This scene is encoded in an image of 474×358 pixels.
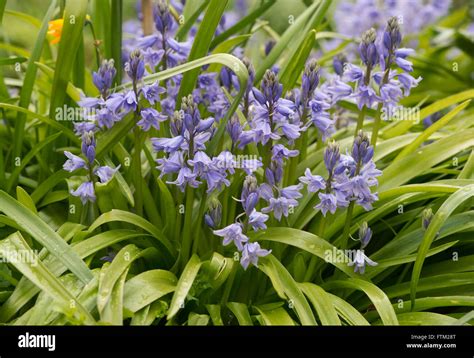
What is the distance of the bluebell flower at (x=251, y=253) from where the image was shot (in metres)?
2.73

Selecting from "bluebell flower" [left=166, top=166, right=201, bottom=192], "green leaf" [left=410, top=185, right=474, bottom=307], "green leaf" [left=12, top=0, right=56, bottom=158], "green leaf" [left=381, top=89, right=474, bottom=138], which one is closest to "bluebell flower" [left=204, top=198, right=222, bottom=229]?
"bluebell flower" [left=166, top=166, right=201, bottom=192]

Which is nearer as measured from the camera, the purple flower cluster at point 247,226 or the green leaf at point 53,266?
the purple flower cluster at point 247,226

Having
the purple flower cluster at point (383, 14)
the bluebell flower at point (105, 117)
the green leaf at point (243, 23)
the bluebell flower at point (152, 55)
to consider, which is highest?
the purple flower cluster at point (383, 14)

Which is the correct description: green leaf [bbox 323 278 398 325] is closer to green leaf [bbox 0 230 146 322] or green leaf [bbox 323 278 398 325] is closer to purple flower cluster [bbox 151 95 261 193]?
purple flower cluster [bbox 151 95 261 193]

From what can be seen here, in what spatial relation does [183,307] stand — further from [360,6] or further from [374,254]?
[360,6]

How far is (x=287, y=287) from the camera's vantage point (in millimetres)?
2855

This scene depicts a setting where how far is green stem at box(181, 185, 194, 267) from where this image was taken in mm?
2969

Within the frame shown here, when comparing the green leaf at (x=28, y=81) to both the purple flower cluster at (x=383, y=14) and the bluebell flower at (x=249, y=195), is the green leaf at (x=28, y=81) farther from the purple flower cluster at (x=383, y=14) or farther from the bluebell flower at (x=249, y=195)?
the purple flower cluster at (x=383, y=14)

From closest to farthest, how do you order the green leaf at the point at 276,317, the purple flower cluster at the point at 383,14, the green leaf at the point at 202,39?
the green leaf at the point at 276,317, the green leaf at the point at 202,39, the purple flower cluster at the point at 383,14

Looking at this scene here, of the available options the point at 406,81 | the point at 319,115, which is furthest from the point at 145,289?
the point at 406,81

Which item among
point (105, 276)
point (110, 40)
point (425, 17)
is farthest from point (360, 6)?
point (105, 276)

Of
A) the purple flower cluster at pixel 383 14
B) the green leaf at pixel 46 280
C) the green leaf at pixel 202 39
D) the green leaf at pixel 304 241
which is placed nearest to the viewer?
the green leaf at pixel 46 280

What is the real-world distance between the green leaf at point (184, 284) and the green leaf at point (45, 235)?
37 cm

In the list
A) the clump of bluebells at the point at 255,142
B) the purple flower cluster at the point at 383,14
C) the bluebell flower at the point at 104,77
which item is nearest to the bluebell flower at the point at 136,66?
the clump of bluebells at the point at 255,142
